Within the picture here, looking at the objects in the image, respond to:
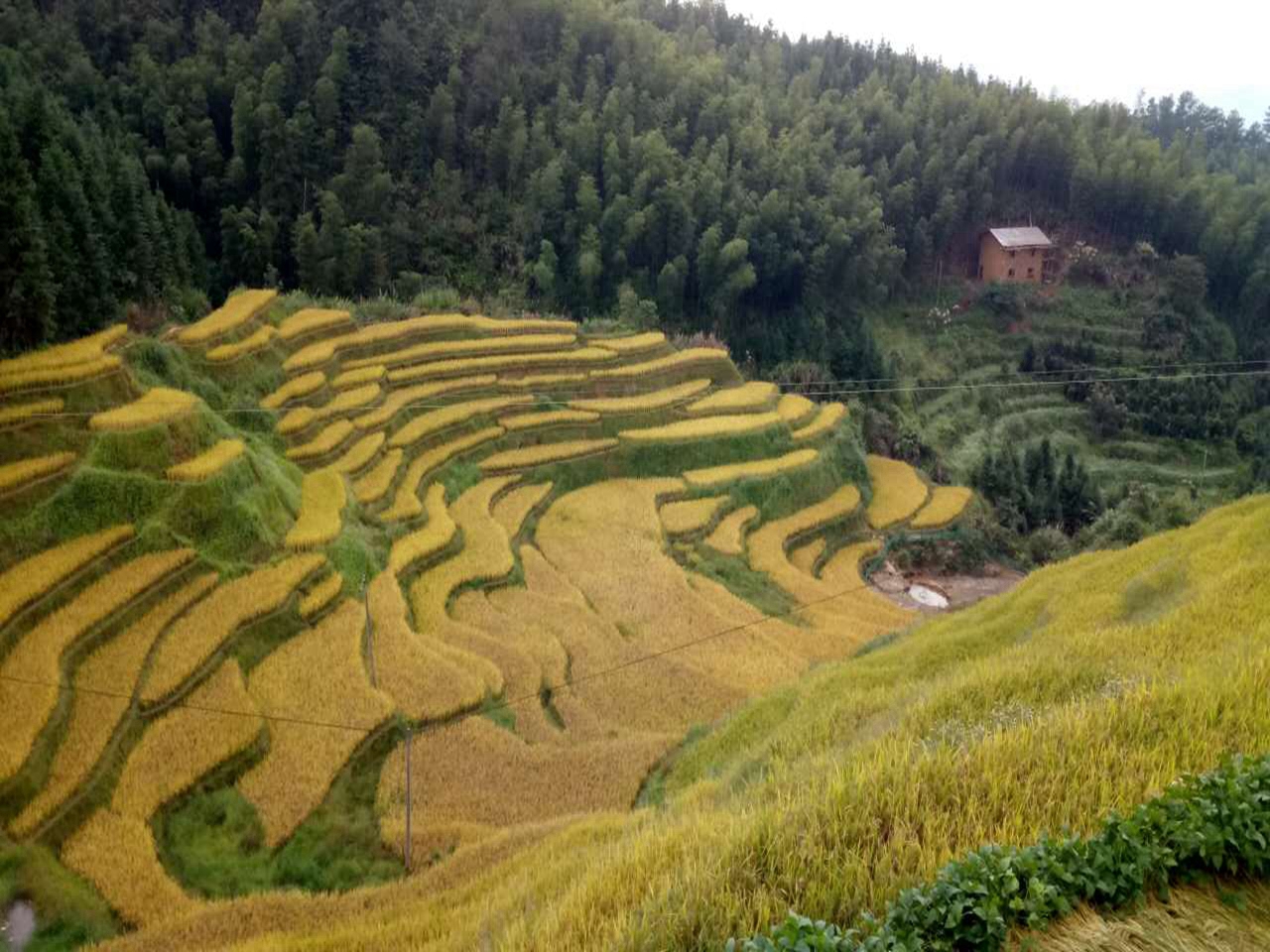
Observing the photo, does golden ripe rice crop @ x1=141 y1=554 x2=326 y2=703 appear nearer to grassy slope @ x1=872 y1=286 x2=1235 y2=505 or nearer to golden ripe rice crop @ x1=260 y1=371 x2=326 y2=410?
golden ripe rice crop @ x1=260 y1=371 x2=326 y2=410

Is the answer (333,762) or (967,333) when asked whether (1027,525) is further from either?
(333,762)

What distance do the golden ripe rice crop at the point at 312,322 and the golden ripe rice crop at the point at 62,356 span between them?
4183 mm

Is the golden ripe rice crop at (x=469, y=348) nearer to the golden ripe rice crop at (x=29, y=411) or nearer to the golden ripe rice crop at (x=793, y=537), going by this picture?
the golden ripe rice crop at (x=29, y=411)

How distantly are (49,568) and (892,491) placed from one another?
53.6 ft

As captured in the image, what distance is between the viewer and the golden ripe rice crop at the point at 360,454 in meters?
13.6

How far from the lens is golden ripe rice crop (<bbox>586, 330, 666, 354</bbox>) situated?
20.7 meters

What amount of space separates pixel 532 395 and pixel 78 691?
36.5 feet

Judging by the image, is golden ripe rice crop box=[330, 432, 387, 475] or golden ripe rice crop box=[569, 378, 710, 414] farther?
golden ripe rice crop box=[569, 378, 710, 414]

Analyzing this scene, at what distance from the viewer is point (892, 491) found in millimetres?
20141

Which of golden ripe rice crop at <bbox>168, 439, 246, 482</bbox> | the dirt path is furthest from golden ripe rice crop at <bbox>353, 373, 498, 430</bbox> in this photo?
the dirt path

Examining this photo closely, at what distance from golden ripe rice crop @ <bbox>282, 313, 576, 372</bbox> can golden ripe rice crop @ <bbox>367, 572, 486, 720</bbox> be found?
717 centimetres

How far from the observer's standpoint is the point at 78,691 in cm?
784

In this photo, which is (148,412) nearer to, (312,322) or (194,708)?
(194,708)

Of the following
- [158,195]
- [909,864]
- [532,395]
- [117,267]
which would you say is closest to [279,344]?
[117,267]
